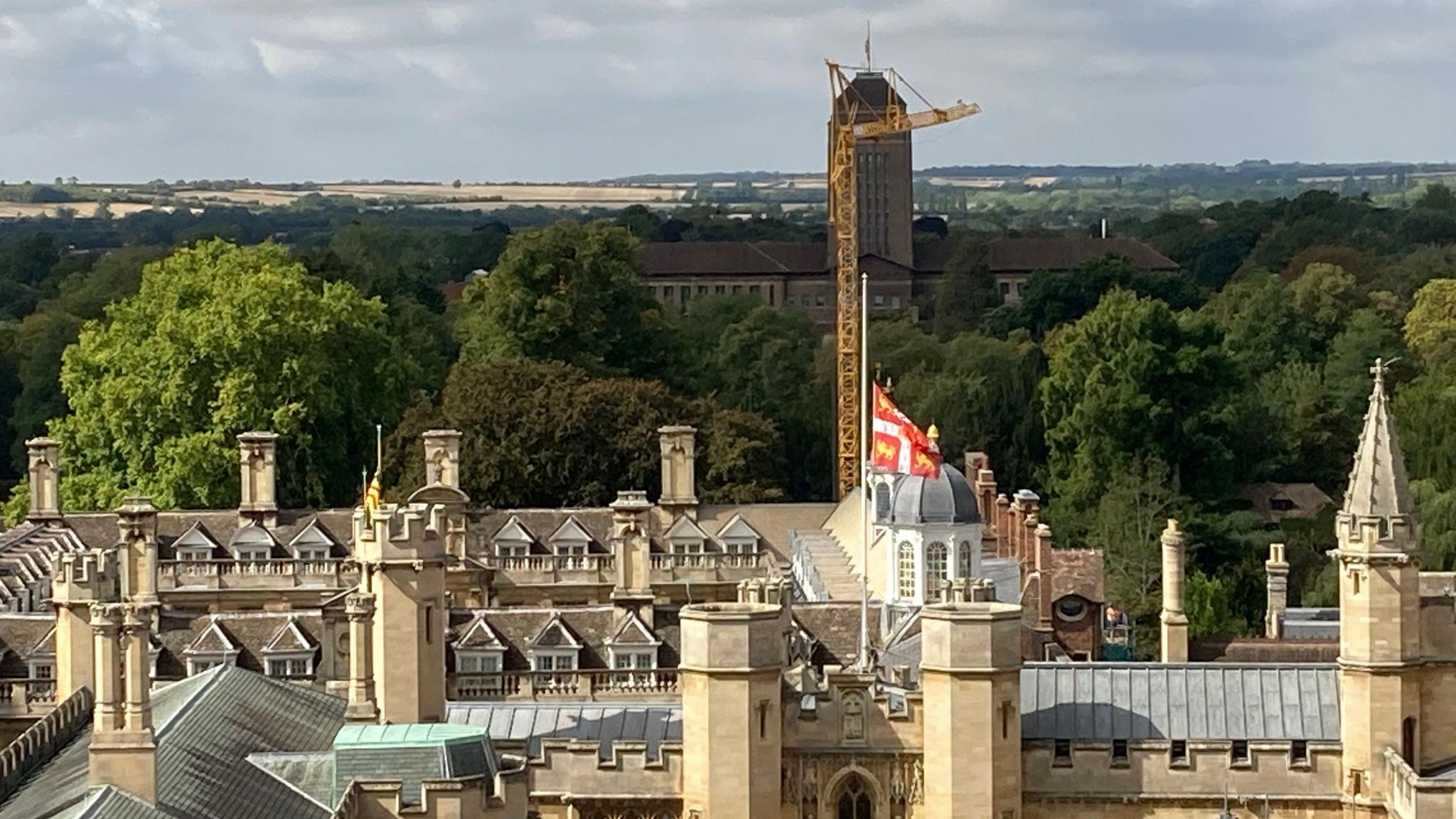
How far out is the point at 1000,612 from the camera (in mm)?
51312

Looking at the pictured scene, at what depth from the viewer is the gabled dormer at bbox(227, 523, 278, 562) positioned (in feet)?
274

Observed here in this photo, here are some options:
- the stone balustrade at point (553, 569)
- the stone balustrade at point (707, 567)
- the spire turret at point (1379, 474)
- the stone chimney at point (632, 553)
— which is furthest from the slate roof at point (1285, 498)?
the spire turret at point (1379, 474)

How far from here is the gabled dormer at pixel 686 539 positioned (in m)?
82.9

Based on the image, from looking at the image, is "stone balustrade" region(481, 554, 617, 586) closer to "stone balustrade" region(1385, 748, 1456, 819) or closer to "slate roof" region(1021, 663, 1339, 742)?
"slate roof" region(1021, 663, 1339, 742)

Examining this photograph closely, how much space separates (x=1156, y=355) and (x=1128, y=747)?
70.5 m

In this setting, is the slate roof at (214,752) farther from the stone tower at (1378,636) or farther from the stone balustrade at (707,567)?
the stone balustrade at (707,567)

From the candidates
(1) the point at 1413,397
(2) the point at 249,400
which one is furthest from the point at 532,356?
(1) the point at 1413,397

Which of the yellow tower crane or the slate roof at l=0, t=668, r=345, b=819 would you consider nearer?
the slate roof at l=0, t=668, r=345, b=819

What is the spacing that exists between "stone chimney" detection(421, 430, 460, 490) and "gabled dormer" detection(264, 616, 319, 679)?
1692 cm

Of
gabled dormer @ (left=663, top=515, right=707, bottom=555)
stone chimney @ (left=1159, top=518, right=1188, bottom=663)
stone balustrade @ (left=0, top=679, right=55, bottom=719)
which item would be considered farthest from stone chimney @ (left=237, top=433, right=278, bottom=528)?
stone chimney @ (left=1159, top=518, right=1188, bottom=663)

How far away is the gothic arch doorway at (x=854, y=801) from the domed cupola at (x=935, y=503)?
1113 centimetres

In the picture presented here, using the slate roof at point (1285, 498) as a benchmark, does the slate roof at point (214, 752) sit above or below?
above

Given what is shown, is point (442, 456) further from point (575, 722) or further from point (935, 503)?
point (575, 722)

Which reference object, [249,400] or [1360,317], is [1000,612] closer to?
[249,400]
